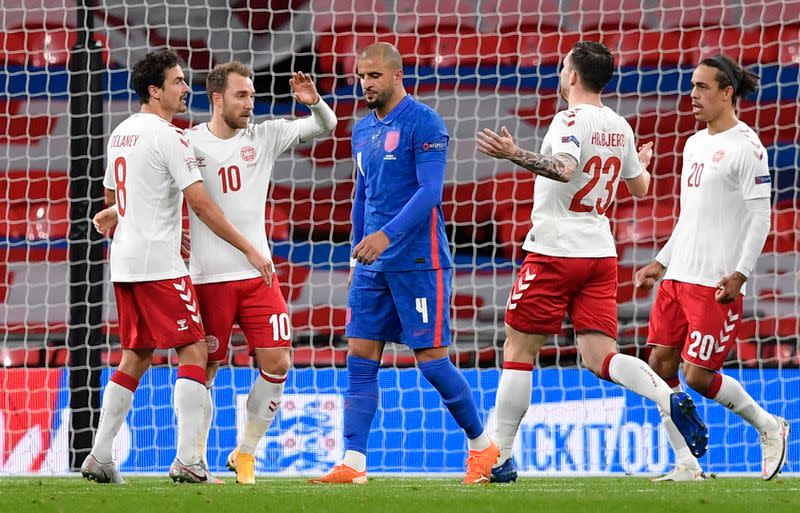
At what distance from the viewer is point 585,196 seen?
5844mm

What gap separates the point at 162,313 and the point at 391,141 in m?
1.09

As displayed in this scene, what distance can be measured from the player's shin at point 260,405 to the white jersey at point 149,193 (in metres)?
0.61

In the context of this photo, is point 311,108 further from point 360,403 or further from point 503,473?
point 503,473

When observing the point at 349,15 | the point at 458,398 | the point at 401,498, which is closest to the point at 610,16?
the point at 349,15

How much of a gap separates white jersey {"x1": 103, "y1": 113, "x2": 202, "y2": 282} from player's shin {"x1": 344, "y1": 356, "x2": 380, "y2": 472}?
0.77 m

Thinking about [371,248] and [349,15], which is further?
[349,15]

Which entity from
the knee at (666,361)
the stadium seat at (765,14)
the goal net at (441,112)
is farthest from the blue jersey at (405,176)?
the stadium seat at (765,14)

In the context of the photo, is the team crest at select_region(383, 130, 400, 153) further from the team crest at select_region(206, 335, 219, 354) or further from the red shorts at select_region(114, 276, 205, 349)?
the team crest at select_region(206, 335, 219, 354)

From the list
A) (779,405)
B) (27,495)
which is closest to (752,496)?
(27,495)

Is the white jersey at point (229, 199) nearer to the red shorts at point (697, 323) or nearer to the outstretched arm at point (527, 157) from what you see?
the outstretched arm at point (527, 157)

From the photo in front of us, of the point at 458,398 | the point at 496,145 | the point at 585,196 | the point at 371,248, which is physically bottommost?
the point at 458,398

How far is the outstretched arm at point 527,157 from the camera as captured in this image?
5.27 meters

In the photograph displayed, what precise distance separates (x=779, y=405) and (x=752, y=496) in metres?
3.04

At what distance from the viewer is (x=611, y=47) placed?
927 centimetres
